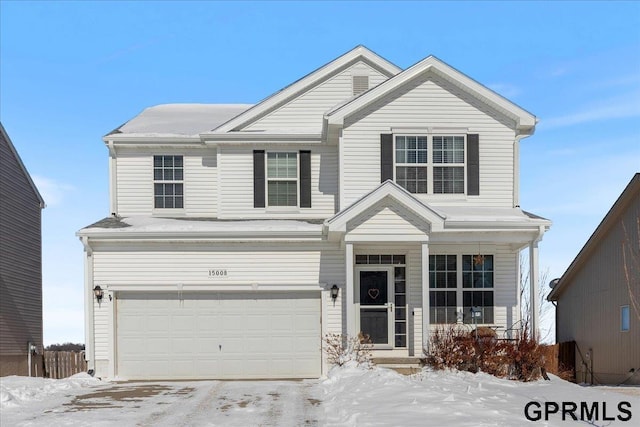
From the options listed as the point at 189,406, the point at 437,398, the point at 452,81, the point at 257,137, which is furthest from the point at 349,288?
the point at 452,81

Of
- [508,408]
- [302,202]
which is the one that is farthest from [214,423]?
[302,202]

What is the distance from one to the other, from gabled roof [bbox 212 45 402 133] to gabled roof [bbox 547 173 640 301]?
24.9 feet

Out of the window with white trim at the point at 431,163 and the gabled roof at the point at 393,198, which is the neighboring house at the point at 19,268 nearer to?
the gabled roof at the point at 393,198

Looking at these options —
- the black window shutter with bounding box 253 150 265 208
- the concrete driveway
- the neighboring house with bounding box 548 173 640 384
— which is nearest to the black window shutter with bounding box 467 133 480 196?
the neighboring house with bounding box 548 173 640 384

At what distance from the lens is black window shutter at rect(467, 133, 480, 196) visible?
19.1 meters

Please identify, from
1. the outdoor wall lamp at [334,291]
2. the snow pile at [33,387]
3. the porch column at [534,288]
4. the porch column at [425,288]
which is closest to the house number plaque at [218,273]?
the outdoor wall lamp at [334,291]

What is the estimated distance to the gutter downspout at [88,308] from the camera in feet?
60.7

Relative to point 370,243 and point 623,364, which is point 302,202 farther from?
point 623,364

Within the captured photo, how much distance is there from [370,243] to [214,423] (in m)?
7.99

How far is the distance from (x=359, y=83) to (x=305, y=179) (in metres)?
3.52

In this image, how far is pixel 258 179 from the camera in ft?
Result: 66.0

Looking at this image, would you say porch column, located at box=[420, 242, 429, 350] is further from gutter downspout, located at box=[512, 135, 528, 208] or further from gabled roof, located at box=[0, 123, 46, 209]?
gabled roof, located at box=[0, 123, 46, 209]

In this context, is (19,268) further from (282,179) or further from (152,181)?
(282,179)
